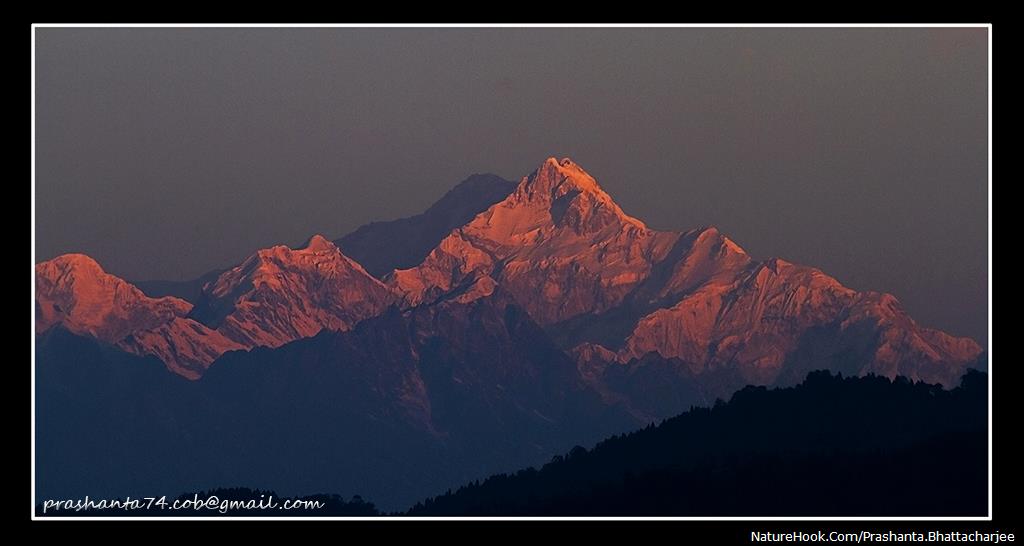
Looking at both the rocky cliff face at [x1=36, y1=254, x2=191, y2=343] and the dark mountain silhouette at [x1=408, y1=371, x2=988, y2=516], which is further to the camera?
the rocky cliff face at [x1=36, y1=254, x2=191, y2=343]

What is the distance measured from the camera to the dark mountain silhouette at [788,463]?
80.2 m

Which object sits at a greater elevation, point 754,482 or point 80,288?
point 80,288

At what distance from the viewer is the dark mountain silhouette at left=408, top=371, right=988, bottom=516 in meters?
80.2

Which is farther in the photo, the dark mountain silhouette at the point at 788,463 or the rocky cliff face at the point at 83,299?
the rocky cliff face at the point at 83,299

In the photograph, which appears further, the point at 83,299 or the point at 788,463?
the point at 83,299

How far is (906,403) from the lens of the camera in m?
95.8

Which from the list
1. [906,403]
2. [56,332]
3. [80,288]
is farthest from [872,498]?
[56,332]

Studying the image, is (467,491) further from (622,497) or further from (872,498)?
(872,498)

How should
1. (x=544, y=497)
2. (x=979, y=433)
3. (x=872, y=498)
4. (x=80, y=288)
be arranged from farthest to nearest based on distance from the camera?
(x=80, y=288)
(x=544, y=497)
(x=979, y=433)
(x=872, y=498)

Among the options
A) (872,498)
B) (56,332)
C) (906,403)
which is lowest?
(872,498)

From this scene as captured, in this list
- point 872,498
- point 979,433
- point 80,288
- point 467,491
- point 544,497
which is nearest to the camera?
point 872,498

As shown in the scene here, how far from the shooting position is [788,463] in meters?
89.3

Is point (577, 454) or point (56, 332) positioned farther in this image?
point (56, 332)

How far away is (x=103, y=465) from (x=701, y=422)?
315 feet
